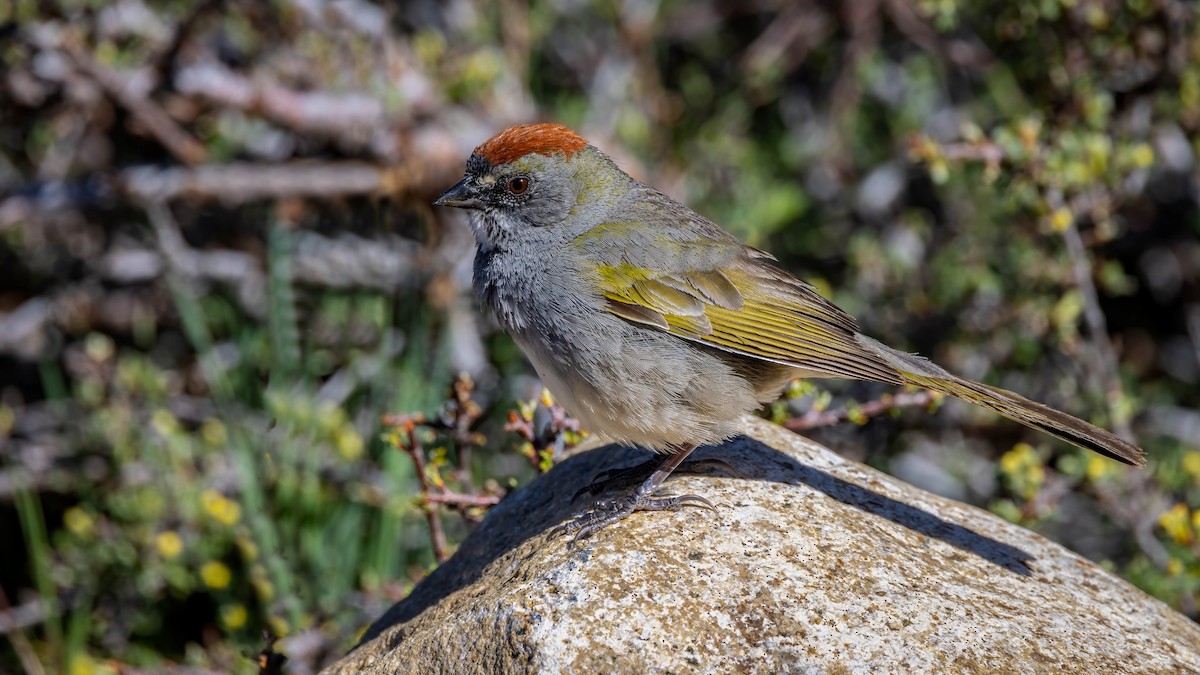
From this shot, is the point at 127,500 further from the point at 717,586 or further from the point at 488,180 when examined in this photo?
the point at 717,586

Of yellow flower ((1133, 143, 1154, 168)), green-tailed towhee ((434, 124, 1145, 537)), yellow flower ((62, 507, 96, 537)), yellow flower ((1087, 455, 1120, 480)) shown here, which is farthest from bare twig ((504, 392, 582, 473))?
yellow flower ((1133, 143, 1154, 168))

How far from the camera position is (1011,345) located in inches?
227

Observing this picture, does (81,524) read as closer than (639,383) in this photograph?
No

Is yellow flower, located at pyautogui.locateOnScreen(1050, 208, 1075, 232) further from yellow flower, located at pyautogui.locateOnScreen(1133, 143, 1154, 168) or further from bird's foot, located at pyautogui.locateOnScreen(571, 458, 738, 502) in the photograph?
bird's foot, located at pyautogui.locateOnScreen(571, 458, 738, 502)

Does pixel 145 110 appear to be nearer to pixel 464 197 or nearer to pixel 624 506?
pixel 464 197

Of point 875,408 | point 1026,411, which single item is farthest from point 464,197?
point 1026,411

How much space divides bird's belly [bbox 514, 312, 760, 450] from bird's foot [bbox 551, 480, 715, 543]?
0.78 ft

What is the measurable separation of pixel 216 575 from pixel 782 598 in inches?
106

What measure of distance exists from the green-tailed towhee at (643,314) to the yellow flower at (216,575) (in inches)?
67.9

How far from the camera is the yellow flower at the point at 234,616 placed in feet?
15.2

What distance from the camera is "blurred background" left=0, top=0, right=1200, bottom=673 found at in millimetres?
4809

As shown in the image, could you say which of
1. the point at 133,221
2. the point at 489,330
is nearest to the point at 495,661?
the point at 489,330

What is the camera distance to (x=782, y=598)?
9.81 feet

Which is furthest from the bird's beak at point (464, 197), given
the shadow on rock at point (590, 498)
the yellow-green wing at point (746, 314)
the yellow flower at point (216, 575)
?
the yellow flower at point (216, 575)
